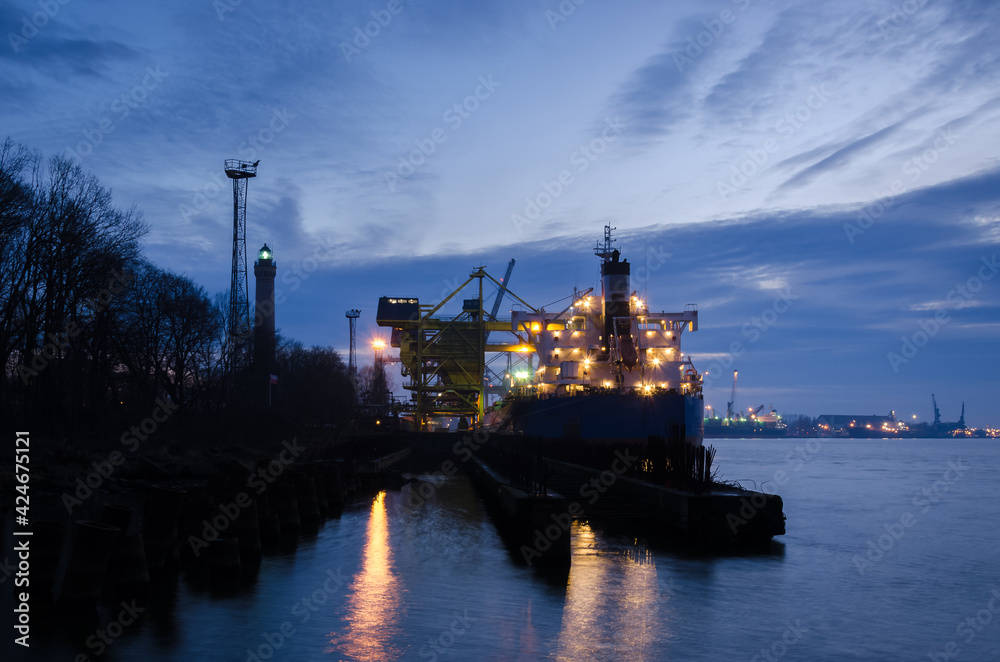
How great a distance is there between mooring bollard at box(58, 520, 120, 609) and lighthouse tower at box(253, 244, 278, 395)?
66523 millimetres

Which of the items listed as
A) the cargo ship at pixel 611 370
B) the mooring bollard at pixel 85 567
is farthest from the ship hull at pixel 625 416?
the mooring bollard at pixel 85 567

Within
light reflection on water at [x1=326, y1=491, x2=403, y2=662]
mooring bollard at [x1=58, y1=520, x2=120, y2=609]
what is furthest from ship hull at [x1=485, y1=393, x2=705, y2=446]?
mooring bollard at [x1=58, y1=520, x2=120, y2=609]

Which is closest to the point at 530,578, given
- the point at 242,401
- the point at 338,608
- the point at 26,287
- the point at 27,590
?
the point at 338,608

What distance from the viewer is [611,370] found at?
6431cm

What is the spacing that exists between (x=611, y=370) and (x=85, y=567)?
53.9 m

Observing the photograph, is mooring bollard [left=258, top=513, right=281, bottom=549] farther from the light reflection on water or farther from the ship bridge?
the ship bridge

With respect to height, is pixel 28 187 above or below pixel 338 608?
above

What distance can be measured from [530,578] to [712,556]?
5.03 m

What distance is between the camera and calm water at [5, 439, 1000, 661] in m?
11.7

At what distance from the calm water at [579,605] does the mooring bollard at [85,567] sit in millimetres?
1027

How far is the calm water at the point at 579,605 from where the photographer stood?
38.5 feet

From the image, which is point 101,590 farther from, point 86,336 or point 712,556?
point 86,336

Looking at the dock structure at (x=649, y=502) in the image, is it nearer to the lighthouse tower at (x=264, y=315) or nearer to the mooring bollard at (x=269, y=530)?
the mooring bollard at (x=269, y=530)

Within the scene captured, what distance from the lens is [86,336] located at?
1673 inches
